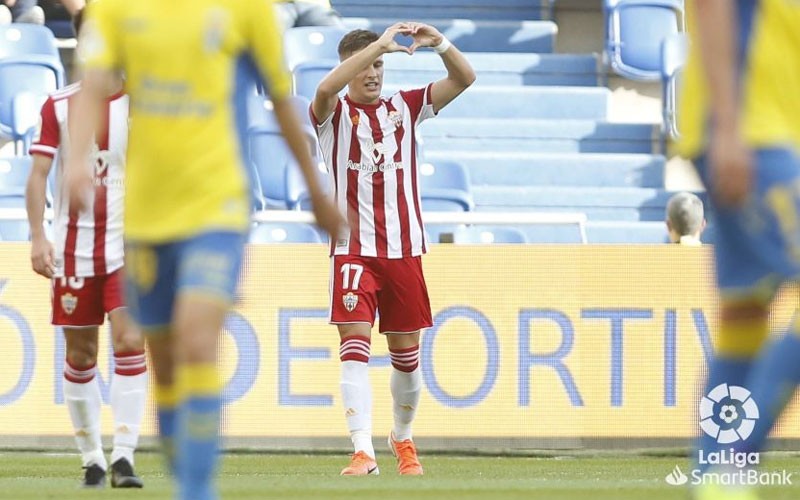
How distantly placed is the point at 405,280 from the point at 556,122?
6.71 m

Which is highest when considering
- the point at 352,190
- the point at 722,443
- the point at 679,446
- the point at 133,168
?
the point at 133,168

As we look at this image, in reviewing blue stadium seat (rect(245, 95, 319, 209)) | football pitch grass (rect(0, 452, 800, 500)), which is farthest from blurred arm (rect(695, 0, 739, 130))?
blue stadium seat (rect(245, 95, 319, 209))

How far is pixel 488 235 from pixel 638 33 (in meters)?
4.53

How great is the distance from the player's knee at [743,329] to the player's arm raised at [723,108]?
480 millimetres

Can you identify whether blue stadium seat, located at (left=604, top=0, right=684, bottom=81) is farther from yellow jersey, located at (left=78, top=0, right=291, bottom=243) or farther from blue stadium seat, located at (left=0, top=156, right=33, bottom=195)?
yellow jersey, located at (left=78, top=0, right=291, bottom=243)

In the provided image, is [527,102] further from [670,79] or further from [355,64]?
[355,64]

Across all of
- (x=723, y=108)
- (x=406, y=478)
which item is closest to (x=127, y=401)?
(x=406, y=478)

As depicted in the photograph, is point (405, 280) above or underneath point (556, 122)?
above

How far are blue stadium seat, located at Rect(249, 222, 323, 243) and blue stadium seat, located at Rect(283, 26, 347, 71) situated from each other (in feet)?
11.6

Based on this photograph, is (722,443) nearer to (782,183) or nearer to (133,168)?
(782,183)

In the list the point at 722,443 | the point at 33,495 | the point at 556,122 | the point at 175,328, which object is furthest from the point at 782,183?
the point at 556,122

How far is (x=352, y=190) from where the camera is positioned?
941 cm

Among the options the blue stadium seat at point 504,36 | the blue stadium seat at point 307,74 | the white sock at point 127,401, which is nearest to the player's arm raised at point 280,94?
the white sock at point 127,401

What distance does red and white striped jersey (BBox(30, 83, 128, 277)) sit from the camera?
8.34 metres
